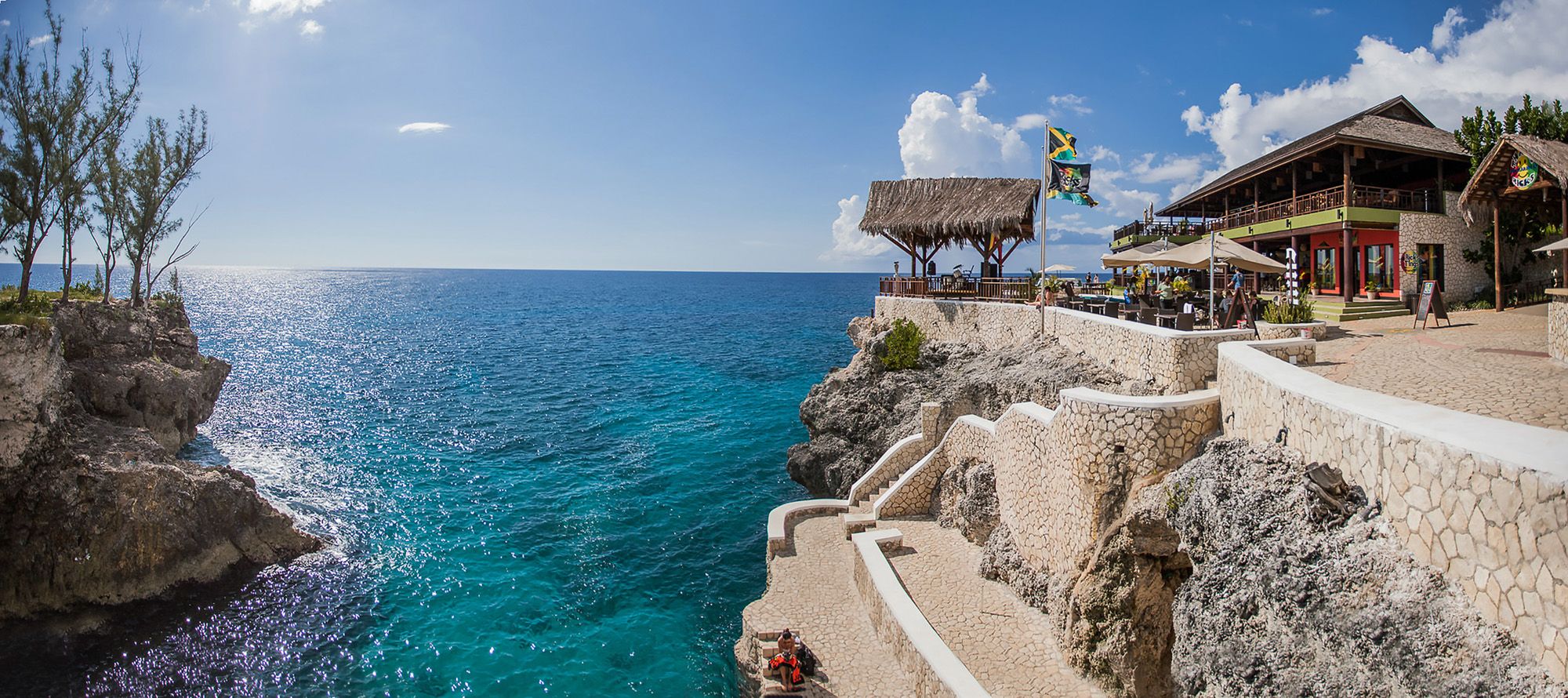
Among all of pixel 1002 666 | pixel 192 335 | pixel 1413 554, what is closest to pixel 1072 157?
pixel 1002 666

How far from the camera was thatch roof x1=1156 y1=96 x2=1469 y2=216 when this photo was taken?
2370 cm

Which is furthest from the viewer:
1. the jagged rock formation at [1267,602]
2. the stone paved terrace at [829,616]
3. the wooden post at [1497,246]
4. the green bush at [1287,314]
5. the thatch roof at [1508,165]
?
the green bush at [1287,314]

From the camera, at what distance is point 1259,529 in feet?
25.8

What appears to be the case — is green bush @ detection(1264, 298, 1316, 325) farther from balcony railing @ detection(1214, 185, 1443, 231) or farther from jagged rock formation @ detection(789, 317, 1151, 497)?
balcony railing @ detection(1214, 185, 1443, 231)

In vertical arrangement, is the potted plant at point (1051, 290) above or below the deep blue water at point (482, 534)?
above

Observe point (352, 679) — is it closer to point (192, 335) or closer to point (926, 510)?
point (926, 510)

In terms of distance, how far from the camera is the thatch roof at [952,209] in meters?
26.4

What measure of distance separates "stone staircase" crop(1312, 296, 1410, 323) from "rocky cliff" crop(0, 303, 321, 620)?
29298 mm

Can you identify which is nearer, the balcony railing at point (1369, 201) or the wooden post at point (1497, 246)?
the wooden post at point (1497, 246)

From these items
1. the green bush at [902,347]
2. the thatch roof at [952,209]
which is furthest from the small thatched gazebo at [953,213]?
the green bush at [902,347]

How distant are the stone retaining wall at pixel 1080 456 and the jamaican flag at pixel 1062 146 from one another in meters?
10.2

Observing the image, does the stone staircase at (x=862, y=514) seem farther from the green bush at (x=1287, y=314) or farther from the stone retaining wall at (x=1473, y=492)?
the stone retaining wall at (x=1473, y=492)

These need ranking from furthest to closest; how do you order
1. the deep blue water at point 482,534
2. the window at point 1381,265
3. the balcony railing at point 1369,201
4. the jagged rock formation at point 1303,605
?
the window at point 1381,265, the balcony railing at point 1369,201, the deep blue water at point 482,534, the jagged rock formation at point 1303,605

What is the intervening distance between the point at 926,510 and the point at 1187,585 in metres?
9.50
